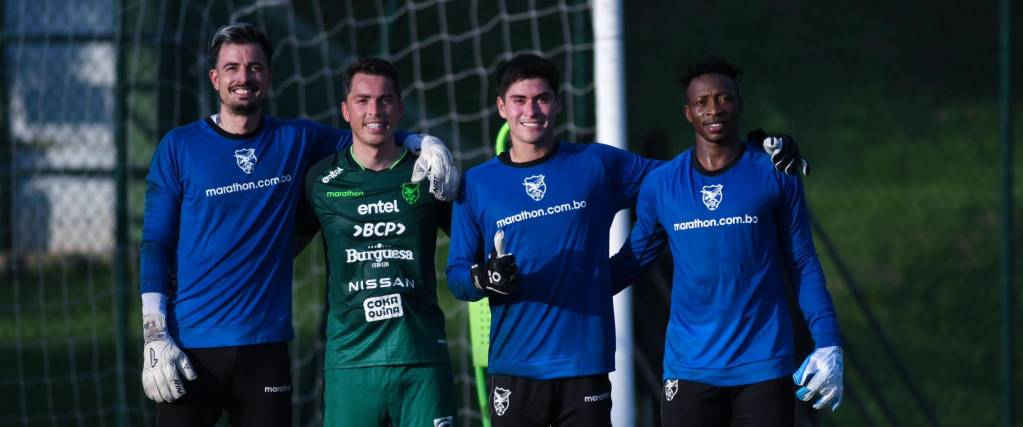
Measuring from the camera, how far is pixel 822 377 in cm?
408

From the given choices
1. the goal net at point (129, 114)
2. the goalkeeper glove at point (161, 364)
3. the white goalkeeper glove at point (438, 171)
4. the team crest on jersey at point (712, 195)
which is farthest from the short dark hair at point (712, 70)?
the goalkeeper glove at point (161, 364)

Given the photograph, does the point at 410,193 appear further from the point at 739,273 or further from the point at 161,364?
the point at 739,273

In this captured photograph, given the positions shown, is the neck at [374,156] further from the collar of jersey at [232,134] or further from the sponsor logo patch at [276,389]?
the sponsor logo patch at [276,389]

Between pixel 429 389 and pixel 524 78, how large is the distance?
1.04 metres

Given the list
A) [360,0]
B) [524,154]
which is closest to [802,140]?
[360,0]

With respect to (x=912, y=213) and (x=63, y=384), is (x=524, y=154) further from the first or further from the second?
(x=912, y=213)

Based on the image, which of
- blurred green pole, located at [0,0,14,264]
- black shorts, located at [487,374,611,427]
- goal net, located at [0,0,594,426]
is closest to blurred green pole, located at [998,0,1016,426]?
goal net, located at [0,0,594,426]

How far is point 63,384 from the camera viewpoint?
27.8 feet

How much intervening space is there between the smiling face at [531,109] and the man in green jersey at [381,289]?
394 mm

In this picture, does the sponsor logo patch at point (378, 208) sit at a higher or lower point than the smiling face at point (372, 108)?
lower

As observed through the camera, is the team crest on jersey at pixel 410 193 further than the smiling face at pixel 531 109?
Yes

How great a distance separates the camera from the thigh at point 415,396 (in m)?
4.50

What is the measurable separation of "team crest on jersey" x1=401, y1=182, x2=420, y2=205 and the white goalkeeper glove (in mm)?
68

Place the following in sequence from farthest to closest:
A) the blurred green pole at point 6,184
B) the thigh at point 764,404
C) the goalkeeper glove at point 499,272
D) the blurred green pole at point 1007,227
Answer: the blurred green pole at point 6,184
the blurred green pole at point 1007,227
the thigh at point 764,404
the goalkeeper glove at point 499,272
